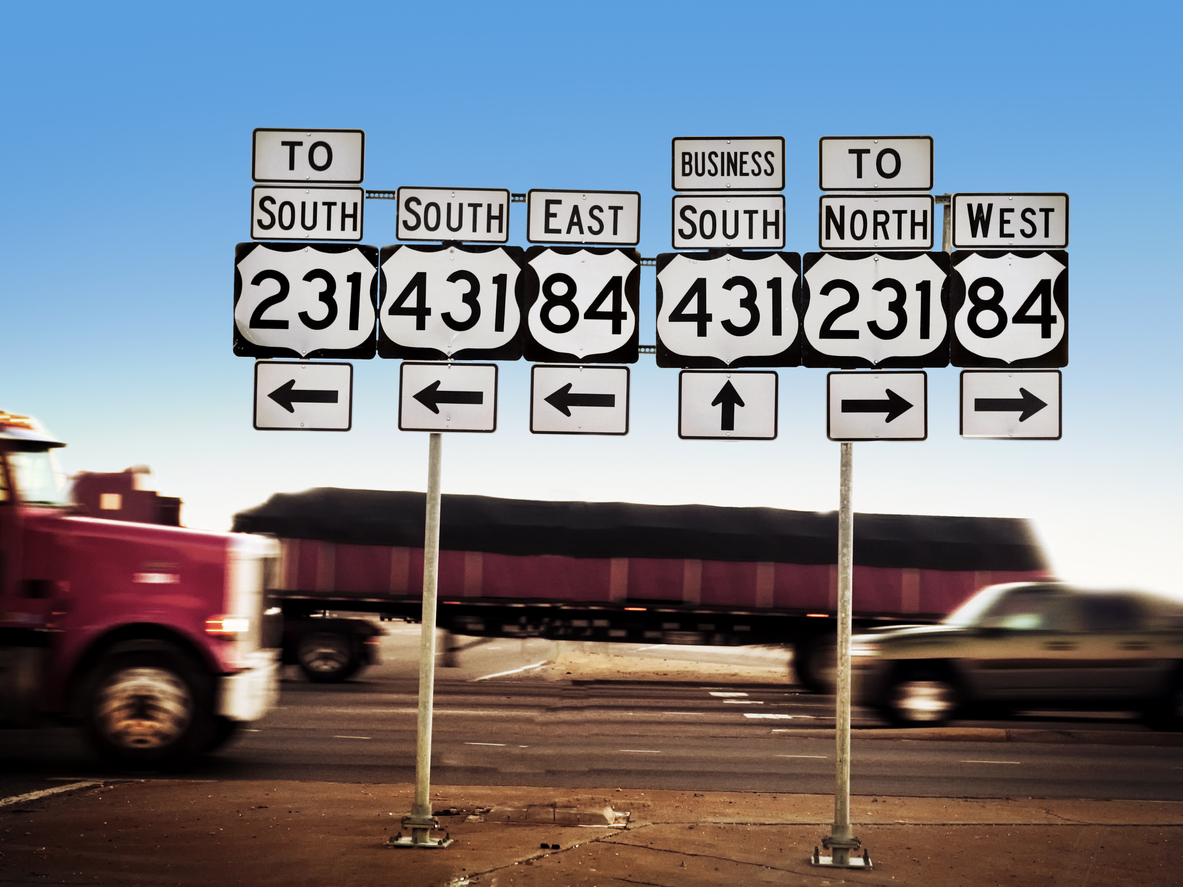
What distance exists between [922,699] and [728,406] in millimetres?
7654

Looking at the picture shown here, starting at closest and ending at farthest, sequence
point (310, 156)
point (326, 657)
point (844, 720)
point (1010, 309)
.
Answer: point (844, 720), point (1010, 309), point (310, 156), point (326, 657)

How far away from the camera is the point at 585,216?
843cm

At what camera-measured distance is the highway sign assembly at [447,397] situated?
8078 mm

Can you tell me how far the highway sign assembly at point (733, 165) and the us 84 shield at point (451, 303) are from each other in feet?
4.50

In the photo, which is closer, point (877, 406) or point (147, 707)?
point (877, 406)

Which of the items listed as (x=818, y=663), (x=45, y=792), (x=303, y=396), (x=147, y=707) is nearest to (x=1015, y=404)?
(x=303, y=396)

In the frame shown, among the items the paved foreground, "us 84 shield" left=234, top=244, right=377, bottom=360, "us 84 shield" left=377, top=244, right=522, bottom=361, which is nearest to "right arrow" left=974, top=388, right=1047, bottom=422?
the paved foreground

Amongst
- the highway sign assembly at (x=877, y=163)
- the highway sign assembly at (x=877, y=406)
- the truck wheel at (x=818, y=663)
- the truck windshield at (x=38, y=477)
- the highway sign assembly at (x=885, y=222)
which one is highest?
the highway sign assembly at (x=877, y=163)

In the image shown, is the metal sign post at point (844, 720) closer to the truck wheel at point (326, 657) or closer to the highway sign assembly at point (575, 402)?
the highway sign assembly at point (575, 402)

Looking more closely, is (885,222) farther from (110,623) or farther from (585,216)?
(110,623)

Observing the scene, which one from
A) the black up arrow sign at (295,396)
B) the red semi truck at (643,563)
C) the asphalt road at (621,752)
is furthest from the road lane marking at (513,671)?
the black up arrow sign at (295,396)

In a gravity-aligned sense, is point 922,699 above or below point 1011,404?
below

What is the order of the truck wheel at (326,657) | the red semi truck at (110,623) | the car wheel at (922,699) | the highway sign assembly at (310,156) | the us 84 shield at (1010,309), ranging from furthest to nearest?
1. the truck wheel at (326,657)
2. the car wheel at (922,699)
3. the red semi truck at (110,623)
4. the highway sign assembly at (310,156)
5. the us 84 shield at (1010,309)

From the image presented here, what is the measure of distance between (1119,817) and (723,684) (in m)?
14.4
